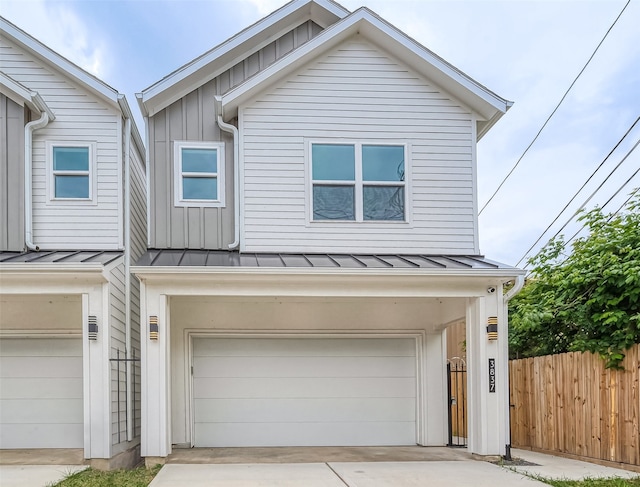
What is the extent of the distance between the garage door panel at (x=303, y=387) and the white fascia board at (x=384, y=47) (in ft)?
13.8

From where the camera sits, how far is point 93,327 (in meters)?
7.55

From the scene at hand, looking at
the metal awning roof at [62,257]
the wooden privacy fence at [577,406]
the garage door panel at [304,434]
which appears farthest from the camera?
the garage door panel at [304,434]

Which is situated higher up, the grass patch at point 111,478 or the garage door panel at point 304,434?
the grass patch at point 111,478

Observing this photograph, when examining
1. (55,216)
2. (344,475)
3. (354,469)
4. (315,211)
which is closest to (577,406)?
(354,469)

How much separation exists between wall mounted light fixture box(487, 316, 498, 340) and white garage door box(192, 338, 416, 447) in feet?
6.65

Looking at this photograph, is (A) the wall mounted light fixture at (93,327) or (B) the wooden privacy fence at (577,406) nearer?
(B) the wooden privacy fence at (577,406)

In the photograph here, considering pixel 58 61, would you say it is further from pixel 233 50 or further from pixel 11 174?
pixel 233 50

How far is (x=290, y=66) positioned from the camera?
360 inches

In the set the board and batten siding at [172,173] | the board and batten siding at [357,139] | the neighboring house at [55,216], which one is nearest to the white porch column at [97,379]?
the neighboring house at [55,216]

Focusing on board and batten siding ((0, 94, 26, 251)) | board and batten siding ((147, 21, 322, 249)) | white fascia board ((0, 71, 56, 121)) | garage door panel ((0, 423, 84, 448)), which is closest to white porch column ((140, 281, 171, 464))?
board and batten siding ((147, 21, 322, 249))

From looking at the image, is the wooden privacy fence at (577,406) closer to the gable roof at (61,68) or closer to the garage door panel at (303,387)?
the garage door panel at (303,387)

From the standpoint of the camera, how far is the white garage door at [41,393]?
8.96 meters

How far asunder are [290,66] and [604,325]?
5.79m

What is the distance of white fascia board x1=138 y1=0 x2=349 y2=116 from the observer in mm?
9117
